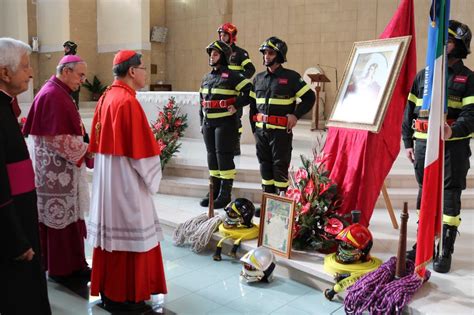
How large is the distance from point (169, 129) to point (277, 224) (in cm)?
393

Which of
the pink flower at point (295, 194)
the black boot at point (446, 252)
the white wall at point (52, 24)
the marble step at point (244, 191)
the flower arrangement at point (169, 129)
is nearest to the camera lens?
the black boot at point (446, 252)

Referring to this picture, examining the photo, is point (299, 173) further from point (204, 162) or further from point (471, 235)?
point (204, 162)

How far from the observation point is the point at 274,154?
4.47 meters

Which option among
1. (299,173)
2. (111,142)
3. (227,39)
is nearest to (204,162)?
(227,39)

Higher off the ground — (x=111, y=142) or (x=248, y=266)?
(x=111, y=142)

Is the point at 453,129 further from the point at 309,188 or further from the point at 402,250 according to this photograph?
the point at 309,188

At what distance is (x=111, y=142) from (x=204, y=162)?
149 inches

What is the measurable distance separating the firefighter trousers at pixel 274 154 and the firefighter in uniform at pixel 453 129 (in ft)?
4.13

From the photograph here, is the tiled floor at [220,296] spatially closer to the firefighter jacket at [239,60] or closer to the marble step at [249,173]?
the marble step at [249,173]

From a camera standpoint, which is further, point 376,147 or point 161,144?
point 161,144

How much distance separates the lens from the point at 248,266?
11.7 feet

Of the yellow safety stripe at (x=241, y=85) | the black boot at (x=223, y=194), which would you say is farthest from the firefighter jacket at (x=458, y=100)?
the black boot at (x=223, y=194)

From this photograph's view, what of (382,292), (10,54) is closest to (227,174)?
(382,292)

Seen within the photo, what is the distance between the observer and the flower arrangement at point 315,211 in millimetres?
3725
